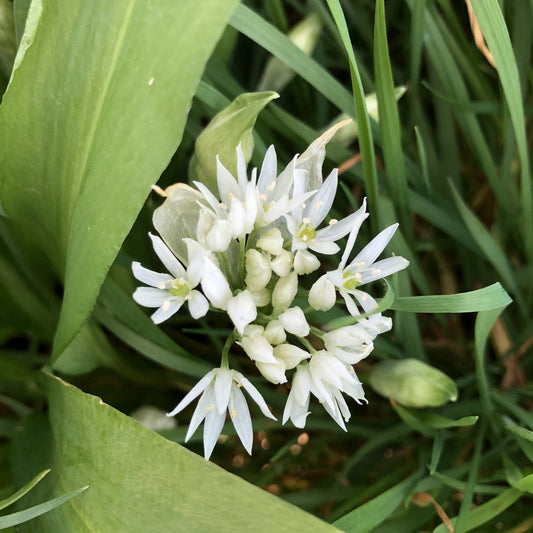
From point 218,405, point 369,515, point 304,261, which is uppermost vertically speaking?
point 304,261

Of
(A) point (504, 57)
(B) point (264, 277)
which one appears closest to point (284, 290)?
(B) point (264, 277)

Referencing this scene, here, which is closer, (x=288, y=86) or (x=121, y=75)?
(x=121, y=75)

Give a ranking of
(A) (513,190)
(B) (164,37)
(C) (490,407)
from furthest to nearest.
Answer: (A) (513,190) → (C) (490,407) → (B) (164,37)

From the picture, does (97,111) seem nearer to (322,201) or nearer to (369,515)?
(322,201)

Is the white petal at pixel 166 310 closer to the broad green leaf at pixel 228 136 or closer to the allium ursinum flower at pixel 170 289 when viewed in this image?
the allium ursinum flower at pixel 170 289

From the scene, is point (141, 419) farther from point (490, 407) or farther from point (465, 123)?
point (465, 123)

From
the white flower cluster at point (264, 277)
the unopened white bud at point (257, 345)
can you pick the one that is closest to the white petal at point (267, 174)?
the white flower cluster at point (264, 277)

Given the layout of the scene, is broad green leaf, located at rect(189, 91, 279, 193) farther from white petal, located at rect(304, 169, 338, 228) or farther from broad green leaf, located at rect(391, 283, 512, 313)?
broad green leaf, located at rect(391, 283, 512, 313)

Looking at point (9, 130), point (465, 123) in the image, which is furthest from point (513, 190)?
point (9, 130)
